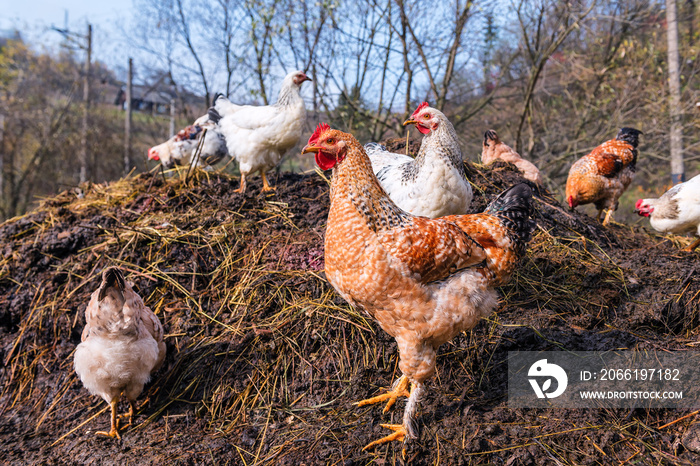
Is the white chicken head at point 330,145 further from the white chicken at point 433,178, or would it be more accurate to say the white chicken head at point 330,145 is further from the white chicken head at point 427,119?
the white chicken head at point 427,119

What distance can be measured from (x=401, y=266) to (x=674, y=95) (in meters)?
7.69

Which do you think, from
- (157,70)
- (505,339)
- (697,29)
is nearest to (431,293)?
(505,339)

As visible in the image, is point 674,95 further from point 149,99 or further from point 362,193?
point 149,99

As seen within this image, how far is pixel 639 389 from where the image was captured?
2.35 m

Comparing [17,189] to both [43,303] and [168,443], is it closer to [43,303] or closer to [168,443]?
[43,303]

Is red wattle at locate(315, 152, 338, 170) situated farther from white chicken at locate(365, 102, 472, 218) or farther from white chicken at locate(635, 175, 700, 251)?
white chicken at locate(635, 175, 700, 251)

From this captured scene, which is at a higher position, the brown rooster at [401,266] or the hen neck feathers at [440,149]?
the hen neck feathers at [440,149]

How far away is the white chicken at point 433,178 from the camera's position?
10.0ft

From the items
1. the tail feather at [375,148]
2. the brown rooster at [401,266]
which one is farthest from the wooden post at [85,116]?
the brown rooster at [401,266]

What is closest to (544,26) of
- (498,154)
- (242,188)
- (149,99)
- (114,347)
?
(498,154)

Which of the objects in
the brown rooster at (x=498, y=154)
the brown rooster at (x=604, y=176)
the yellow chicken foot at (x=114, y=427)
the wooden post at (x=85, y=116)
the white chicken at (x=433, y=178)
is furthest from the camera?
the wooden post at (x=85, y=116)

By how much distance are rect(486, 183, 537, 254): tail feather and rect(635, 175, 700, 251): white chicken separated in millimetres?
2941

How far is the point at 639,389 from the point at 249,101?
34.0 ft

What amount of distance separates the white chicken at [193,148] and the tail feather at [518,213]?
16.0ft
